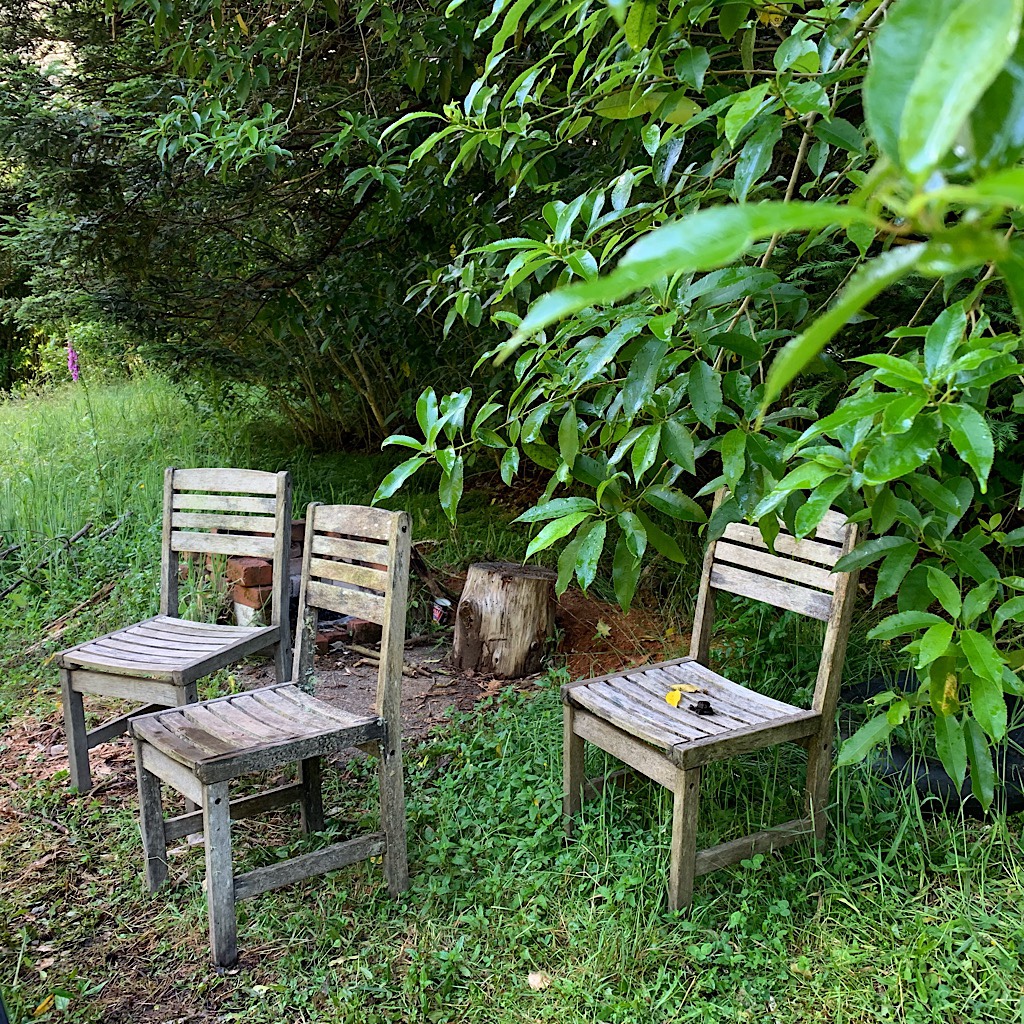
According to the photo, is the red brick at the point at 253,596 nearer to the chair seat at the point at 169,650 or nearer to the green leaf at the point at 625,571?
the chair seat at the point at 169,650

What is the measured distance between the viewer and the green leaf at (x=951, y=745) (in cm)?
170

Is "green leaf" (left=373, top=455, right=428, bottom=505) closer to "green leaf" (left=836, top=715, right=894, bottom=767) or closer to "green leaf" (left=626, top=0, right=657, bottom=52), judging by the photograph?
"green leaf" (left=626, top=0, right=657, bottom=52)

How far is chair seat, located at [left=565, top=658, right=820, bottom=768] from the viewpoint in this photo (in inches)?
89.6

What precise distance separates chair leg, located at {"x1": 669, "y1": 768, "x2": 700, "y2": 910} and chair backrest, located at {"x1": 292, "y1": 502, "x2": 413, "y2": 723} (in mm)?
789

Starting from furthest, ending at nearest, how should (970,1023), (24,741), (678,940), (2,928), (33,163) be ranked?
(33,163) → (24,741) → (2,928) → (678,940) → (970,1023)

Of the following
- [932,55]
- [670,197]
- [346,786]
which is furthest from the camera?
[346,786]

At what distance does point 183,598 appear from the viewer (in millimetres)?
4457

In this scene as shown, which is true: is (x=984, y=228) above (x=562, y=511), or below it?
above

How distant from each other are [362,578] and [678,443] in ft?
4.49

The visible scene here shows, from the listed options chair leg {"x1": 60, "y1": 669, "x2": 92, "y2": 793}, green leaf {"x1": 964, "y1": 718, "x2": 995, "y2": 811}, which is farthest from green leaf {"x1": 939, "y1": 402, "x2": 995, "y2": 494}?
chair leg {"x1": 60, "y1": 669, "x2": 92, "y2": 793}

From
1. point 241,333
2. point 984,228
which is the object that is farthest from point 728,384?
point 241,333

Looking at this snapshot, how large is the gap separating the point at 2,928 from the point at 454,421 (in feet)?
6.75

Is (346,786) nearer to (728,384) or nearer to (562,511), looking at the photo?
(562,511)

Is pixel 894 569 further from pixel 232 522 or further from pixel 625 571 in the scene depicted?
pixel 232 522
